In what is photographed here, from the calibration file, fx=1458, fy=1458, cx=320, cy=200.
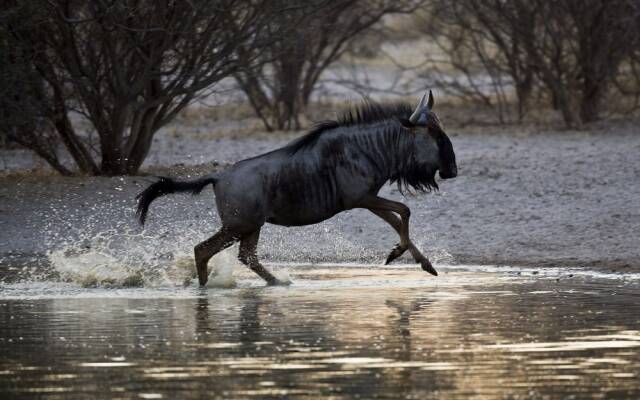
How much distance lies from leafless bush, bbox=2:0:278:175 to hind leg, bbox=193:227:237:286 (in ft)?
14.1

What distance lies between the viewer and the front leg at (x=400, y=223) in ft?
36.3

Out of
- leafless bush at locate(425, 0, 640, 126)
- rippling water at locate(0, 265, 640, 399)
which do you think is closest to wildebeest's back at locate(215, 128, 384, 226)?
rippling water at locate(0, 265, 640, 399)

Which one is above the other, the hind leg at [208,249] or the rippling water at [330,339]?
the hind leg at [208,249]

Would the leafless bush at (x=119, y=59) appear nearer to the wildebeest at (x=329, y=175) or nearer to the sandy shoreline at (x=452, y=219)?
the sandy shoreline at (x=452, y=219)

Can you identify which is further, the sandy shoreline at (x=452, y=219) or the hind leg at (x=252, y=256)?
the sandy shoreline at (x=452, y=219)

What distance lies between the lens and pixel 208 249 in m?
11.4

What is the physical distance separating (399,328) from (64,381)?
227cm

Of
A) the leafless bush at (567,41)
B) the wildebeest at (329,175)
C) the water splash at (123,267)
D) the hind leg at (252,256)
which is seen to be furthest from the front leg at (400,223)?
the leafless bush at (567,41)

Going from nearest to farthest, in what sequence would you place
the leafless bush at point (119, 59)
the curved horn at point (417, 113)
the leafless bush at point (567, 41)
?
1. the curved horn at point (417, 113)
2. the leafless bush at point (119, 59)
3. the leafless bush at point (567, 41)

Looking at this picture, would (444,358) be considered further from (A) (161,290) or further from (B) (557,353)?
(A) (161,290)

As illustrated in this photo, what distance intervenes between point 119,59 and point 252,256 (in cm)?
551

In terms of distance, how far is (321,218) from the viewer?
37.5ft

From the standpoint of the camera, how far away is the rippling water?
6.55 meters

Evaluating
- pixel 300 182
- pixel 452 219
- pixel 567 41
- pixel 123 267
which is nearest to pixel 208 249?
pixel 123 267
